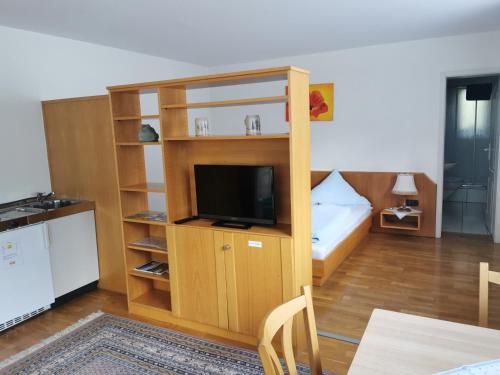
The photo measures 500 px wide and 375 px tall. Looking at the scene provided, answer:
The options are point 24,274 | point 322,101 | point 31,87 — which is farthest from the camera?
point 322,101

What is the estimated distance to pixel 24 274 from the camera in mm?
3383

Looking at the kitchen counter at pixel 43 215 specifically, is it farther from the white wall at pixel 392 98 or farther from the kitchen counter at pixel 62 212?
the white wall at pixel 392 98

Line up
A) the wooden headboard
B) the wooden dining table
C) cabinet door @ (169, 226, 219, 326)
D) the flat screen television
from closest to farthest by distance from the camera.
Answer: the wooden dining table < the flat screen television < cabinet door @ (169, 226, 219, 326) < the wooden headboard

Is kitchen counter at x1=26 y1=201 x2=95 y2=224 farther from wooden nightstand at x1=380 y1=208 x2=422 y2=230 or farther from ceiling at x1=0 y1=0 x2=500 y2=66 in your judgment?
wooden nightstand at x1=380 y1=208 x2=422 y2=230

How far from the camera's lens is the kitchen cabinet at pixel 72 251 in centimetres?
368

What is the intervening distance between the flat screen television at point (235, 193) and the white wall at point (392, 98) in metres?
3.22

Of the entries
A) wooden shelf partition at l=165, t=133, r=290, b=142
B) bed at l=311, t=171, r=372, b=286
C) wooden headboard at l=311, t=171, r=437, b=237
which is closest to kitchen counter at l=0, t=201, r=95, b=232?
wooden shelf partition at l=165, t=133, r=290, b=142

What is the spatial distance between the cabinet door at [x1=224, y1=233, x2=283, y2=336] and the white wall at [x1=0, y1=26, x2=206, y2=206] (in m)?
2.40

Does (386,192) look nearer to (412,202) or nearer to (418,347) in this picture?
(412,202)

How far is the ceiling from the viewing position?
3.39 metres

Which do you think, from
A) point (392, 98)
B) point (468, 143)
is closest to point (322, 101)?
point (392, 98)

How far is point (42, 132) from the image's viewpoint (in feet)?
13.7

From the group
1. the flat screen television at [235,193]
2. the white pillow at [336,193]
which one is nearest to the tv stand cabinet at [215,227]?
the flat screen television at [235,193]

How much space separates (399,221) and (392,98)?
170cm
